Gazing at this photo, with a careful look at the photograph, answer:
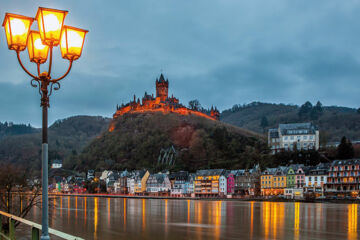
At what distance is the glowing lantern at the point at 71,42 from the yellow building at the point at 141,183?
100416 millimetres

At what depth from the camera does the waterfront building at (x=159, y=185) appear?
9956cm

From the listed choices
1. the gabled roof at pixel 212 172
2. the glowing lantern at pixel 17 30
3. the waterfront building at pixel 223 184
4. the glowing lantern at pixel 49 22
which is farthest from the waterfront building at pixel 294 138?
the glowing lantern at pixel 49 22

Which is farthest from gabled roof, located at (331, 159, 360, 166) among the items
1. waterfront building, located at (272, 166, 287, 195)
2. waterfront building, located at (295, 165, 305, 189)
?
waterfront building, located at (272, 166, 287, 195)

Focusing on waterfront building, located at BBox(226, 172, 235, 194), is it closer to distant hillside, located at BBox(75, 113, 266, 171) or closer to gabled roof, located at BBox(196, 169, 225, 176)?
gabled roof, located at BBox(196, 169, 225, 176)

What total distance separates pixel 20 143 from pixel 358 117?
452 ft

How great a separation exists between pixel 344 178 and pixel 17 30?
75.9 meters

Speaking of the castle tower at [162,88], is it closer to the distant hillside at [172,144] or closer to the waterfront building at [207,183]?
the distant hillside at [172,144]

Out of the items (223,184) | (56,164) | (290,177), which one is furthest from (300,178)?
(56,164)

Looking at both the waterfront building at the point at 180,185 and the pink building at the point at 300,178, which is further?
the waterfront building at the point at 180,185

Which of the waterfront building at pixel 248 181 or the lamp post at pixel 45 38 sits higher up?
the lamp post at pixel 45 38

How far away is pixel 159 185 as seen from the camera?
101 meters

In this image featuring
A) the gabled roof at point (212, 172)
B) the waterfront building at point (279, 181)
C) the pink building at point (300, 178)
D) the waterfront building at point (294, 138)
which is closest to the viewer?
the pink building at point (300, 178)

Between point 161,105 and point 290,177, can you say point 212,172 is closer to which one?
point 290,177

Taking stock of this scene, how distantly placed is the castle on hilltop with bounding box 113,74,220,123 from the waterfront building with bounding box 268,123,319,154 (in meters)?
55.4
